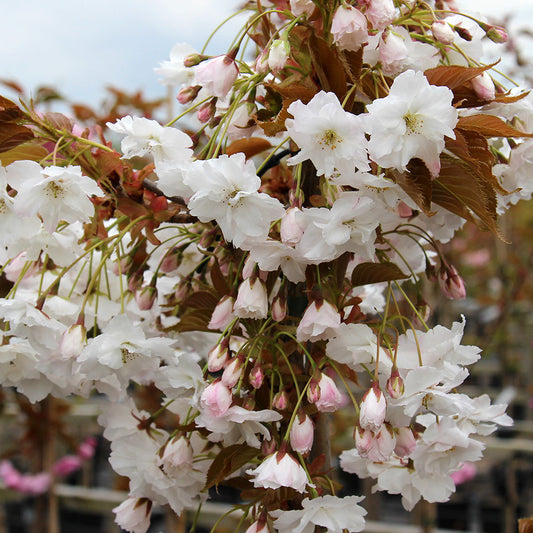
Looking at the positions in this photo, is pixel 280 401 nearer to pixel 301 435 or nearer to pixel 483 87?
pixel 301 435

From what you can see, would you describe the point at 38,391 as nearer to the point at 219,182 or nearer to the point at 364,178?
the point at 219,182

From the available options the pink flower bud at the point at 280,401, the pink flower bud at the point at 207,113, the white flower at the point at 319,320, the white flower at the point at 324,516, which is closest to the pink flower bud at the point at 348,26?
the pink flower bud at the point at 207,113

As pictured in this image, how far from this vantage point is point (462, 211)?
81 centimetres

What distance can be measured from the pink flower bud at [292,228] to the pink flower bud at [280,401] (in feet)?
0.65

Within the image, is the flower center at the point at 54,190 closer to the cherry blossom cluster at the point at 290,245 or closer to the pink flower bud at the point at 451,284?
the cherry blossom cluster at the point at 290,245

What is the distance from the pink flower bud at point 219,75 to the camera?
0.85 m

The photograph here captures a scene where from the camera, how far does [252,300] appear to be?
780 millimetres

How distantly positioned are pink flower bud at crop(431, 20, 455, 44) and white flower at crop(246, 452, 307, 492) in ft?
1.83

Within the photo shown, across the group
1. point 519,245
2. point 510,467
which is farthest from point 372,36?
point 519,245

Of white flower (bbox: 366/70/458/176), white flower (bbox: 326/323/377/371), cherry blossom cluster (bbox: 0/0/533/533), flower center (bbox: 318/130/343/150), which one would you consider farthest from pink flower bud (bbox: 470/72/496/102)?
white flower (bbox: 326/323/377/371)

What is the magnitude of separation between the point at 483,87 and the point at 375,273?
0.26m

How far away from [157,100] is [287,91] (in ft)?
7.25

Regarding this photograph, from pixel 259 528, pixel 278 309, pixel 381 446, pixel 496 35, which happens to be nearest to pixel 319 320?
pixel 278 309

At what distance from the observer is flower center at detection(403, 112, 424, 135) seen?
0.68m
